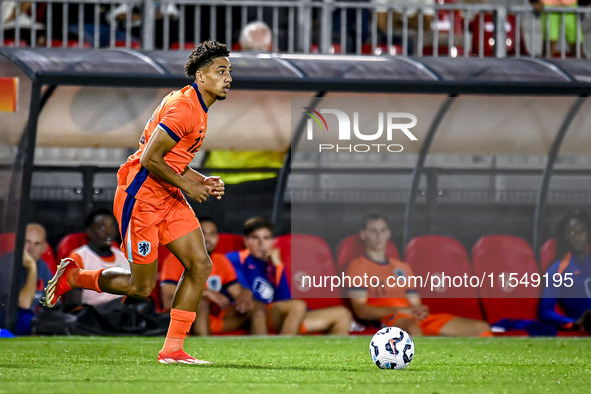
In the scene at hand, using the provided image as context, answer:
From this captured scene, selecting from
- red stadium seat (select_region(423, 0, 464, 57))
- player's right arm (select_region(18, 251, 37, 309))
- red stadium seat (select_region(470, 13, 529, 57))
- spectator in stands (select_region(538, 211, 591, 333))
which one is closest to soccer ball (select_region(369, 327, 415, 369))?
player's right arm (select_region(18, 251, 37, 309))

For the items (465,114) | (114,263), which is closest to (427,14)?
(465,114)

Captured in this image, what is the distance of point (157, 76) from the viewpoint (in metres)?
10.7

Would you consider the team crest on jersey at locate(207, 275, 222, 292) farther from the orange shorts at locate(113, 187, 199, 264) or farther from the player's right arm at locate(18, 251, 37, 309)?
the orange shorts at locate(113, 187, 199, 264)

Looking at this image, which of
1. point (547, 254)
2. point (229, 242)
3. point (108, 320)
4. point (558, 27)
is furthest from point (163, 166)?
point (558, 27)

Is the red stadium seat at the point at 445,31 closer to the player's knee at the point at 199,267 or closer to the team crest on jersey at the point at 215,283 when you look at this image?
the team crest on jersey at the point at 215,283

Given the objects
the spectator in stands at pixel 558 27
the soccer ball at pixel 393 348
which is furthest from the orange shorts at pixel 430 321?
the soccer ball at pixel 393 348

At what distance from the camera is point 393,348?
7.19 metres

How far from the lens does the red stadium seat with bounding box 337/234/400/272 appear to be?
11.4 m

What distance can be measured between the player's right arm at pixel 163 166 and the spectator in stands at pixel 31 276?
3.84 meters

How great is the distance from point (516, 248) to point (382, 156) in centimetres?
166

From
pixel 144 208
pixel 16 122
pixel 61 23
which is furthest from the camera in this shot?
pixel 61 23

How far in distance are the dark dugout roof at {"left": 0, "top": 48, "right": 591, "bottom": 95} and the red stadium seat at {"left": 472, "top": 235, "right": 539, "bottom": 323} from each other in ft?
5.14

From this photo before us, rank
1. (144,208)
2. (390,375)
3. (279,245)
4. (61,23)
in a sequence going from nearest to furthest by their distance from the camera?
(390,375)
(144,208)
(279,245)
(61,23)

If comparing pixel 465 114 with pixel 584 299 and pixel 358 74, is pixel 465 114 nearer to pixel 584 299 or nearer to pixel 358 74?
pixel 358 74
